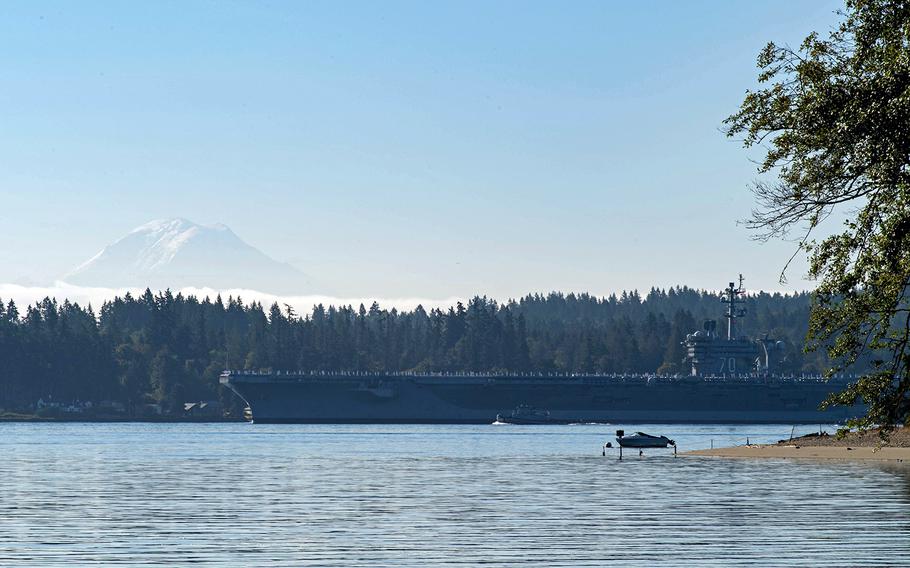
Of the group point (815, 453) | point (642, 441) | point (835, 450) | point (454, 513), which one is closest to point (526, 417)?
point (642, 441)

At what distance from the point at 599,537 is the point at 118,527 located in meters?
11.8

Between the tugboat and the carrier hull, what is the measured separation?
1607 millimetres

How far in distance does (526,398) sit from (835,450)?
356 ft

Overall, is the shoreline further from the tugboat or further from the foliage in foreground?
the tugboat

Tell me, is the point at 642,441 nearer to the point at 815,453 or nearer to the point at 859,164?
the point at 815,453

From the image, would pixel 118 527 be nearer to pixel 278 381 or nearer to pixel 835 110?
pixel 835 110

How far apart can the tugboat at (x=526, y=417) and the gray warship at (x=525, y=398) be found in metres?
0.93

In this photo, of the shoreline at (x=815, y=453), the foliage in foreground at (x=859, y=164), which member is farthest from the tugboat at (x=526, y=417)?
the foliage in foreground at (x=859, y=164)

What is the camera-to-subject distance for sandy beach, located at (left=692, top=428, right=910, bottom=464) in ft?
267

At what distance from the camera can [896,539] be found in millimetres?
32844

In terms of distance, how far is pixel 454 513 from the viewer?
137ft

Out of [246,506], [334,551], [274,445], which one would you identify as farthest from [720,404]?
[334,551]

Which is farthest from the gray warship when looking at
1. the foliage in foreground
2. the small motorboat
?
the foliage in foreground

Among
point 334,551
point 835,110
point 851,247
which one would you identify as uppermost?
point 835,110
